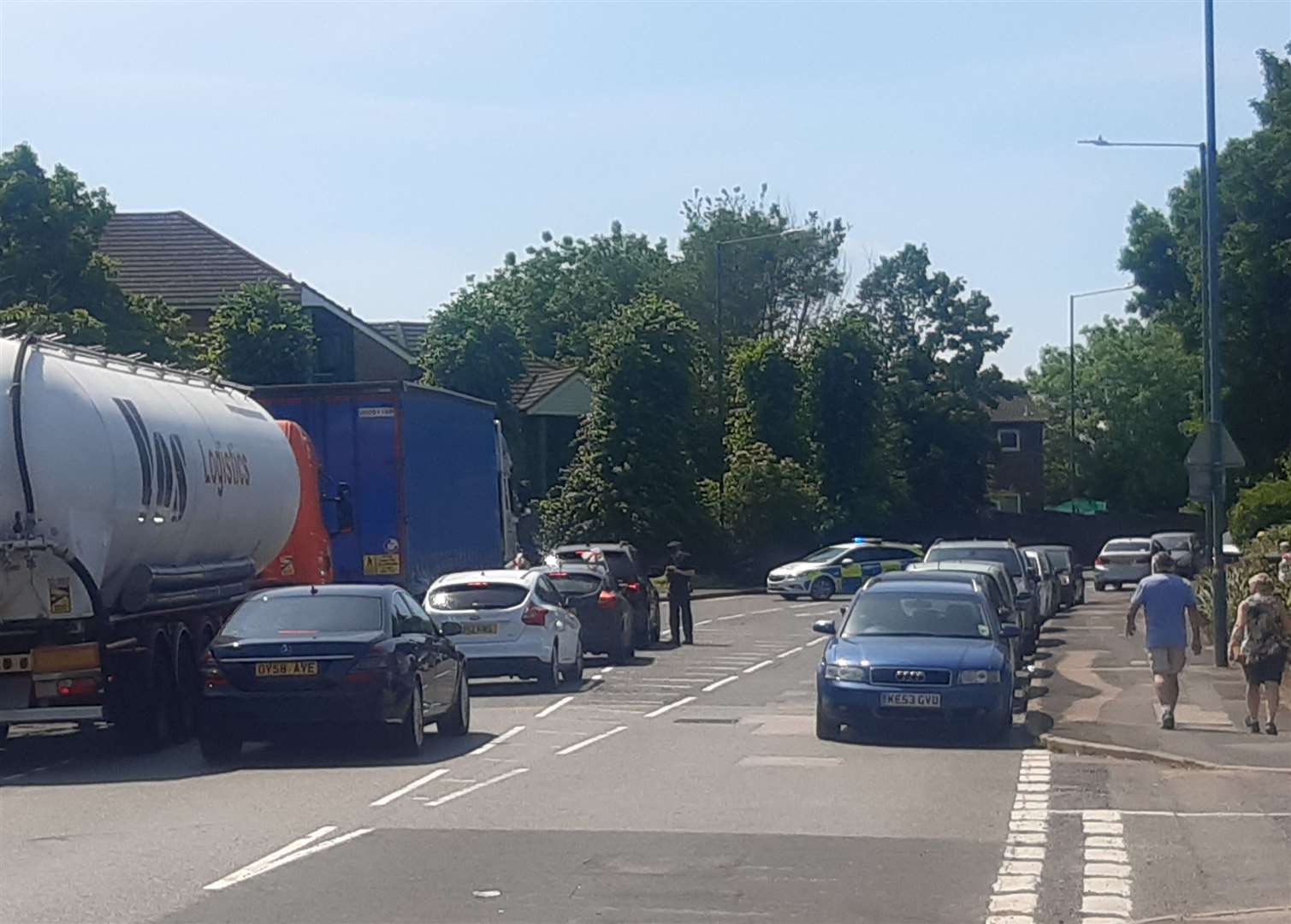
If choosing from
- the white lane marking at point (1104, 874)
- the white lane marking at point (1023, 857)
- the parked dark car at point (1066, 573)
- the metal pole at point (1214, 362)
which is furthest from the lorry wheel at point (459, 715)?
the parked dark car at point (1066, 573)

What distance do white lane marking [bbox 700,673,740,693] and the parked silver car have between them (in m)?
31.6

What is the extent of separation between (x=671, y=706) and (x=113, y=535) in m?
7.18

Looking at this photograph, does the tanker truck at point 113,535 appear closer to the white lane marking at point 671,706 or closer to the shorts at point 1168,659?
the white lane marking at point 671,706

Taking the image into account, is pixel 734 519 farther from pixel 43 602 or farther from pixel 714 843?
pixel 714 843

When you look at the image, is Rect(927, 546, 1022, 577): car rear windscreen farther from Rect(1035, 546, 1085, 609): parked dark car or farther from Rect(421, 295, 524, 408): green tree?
Rect(421, 295, 524, 408): green tree

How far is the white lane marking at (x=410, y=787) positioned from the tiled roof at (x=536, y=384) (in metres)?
48.4

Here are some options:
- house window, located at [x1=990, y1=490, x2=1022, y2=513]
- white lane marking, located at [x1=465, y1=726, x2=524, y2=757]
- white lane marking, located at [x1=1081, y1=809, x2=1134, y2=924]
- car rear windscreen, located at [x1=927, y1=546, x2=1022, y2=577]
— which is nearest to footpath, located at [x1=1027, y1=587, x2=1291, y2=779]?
car rear windscreen, located at [x1=927, y1=546, x2=1022, y2=577]

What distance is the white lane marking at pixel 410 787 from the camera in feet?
44.2

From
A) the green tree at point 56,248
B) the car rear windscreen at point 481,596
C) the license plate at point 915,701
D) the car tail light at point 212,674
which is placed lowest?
the license plate at point 915,701

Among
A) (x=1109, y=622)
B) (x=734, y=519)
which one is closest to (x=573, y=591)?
(x=1109, y=622)

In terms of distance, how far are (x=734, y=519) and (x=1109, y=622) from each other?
1882 cm

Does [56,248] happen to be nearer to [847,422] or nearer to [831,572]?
[831,572]

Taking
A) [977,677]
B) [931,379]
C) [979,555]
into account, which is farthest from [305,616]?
[931,379]

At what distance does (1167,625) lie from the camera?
19.2 metres
